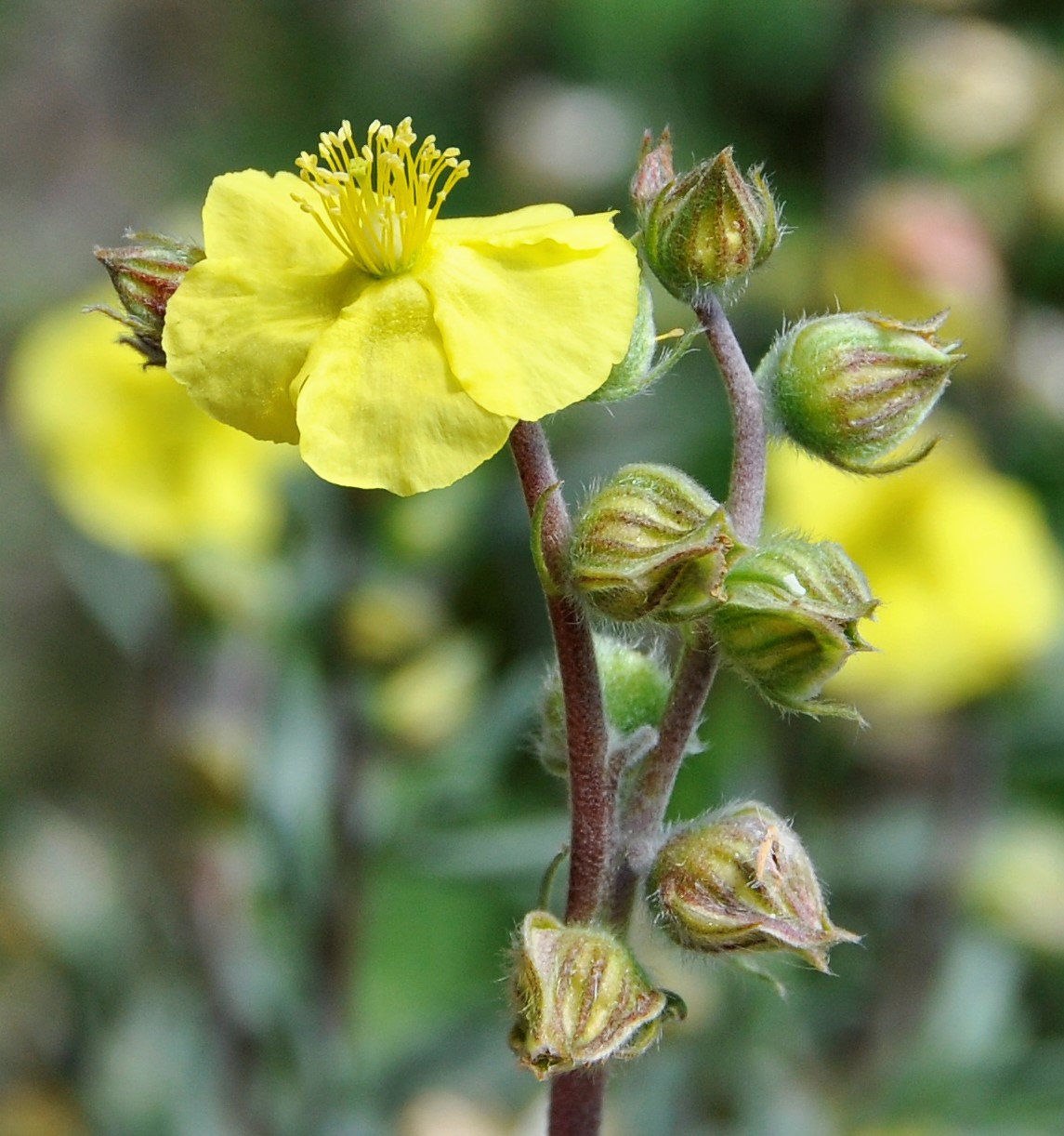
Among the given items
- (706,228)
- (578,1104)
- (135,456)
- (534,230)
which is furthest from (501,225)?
(135,456)

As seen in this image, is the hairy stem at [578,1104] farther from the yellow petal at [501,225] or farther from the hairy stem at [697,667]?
the yellow petal at [501,225]

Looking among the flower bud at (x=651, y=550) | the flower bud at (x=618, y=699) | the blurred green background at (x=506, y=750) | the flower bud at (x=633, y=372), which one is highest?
the flower bud at (x=633, y=372)

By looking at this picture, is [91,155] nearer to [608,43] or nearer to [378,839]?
[608,43]

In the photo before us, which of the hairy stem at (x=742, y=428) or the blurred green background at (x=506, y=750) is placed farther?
the blurred green background at (x=506, y=750)

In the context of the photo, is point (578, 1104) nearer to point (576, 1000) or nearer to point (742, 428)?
point (576, 1000)

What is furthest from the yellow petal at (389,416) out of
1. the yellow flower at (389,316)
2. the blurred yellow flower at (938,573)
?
the blurred yellow flower at (938,573)
